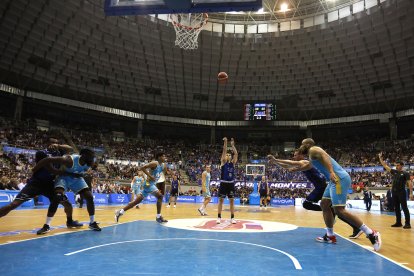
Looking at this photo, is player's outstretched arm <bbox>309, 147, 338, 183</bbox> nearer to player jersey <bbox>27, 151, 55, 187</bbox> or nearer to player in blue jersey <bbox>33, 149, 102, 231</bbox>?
player in blue jersey <bbox>33, 149, 102, 231</bbox>

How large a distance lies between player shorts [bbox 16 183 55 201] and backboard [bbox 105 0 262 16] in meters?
4.68

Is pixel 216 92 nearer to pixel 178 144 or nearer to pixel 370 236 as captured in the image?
pixel 178 144

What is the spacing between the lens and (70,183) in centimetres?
808

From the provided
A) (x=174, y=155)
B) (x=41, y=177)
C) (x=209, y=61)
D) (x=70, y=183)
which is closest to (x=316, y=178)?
(x=70, y=183)

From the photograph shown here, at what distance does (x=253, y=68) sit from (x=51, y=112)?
89.3 feet

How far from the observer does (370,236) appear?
20.7 feet

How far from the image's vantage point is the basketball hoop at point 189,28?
97.5ft

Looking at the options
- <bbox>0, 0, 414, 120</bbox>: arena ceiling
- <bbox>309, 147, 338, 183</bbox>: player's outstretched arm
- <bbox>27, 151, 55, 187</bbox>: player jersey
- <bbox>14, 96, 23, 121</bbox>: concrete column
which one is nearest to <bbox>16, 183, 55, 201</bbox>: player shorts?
<bbox>27, 151, 55, 187</bbox>: player jersey

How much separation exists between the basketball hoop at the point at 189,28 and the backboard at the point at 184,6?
21869 mm

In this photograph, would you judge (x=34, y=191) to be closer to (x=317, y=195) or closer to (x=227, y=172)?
(x=227, y=172)

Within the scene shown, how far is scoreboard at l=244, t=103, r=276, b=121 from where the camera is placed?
142ft

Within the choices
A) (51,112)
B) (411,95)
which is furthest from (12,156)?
(411,95)

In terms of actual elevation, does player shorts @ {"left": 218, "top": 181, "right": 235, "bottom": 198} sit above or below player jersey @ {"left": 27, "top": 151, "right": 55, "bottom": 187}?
below

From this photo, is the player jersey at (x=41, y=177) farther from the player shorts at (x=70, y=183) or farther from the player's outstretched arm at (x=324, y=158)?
the player's outstretched arm at (x=324, y=158)
